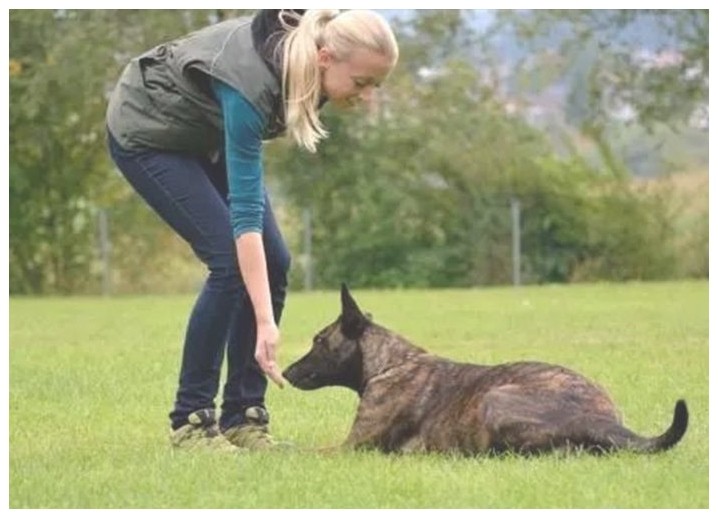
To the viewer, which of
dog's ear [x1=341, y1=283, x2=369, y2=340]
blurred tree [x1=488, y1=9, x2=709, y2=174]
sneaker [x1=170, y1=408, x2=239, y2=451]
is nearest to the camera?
sneaker [x1=170, y1=408, x2=239, y2=451]

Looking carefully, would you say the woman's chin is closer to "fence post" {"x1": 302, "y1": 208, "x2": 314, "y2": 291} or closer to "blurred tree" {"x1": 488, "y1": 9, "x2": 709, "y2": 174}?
"blurred tree" {"x1": 488, "y1": 9, "x2": 709, "y2": 174}

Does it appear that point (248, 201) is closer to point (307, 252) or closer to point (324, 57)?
point (324, 57)

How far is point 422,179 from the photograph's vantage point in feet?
101

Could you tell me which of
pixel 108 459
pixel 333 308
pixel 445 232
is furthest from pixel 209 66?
pixel 445 232

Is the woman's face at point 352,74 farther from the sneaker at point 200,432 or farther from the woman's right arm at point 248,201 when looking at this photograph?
the sneaker at point 200,432

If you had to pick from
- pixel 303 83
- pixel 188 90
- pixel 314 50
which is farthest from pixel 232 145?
pixel 188 90

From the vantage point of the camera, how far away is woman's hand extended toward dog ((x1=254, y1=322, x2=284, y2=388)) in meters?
6.37

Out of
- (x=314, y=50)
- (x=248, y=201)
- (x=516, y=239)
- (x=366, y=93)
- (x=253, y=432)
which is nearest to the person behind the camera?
(x=248, y=201)

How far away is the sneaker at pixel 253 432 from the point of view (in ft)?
24.7

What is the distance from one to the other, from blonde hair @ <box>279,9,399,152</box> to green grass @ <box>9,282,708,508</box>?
126 cm

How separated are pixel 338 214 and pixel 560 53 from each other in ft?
15.0

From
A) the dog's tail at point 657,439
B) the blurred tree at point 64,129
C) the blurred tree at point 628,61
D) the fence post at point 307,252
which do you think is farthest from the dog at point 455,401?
the fence post at point 307,252

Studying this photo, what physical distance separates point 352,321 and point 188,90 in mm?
1292

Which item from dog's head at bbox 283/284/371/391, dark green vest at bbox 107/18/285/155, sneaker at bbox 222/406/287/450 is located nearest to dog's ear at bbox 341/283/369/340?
dog's head at bbox 283/284/371/391
